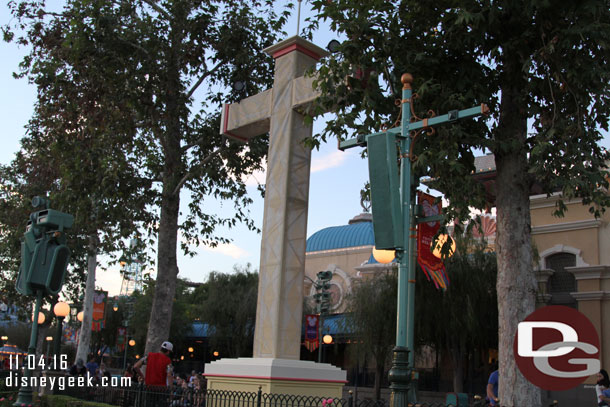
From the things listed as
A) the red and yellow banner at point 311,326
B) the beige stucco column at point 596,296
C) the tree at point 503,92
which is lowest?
the red and yellow banner at point 311,326

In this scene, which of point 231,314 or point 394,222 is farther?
point 231,314

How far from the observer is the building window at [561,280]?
81.4ft

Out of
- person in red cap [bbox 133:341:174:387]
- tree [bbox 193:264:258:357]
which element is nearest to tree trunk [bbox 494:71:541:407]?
person in red cap [bbox 133:341:174:387]

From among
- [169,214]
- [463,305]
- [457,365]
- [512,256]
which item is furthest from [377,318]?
[512,256]

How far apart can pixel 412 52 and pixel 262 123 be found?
3.21 metres

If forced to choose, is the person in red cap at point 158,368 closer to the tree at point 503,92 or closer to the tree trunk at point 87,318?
the tree at point 503,92

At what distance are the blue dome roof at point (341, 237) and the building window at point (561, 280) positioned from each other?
12307 millimetres

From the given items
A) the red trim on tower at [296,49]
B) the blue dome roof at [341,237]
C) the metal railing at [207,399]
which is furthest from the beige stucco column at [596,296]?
the red trim on tower at [296,49]

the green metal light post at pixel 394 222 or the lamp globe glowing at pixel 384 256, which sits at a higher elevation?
the lamp globe glowing at pixel 384 256

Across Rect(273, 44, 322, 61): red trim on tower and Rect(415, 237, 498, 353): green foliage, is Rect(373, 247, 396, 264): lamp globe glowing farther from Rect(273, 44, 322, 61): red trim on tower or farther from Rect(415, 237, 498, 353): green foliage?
Rect(415, 237, 498, 353): green foliage

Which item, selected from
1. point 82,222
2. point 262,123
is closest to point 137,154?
point 82,222

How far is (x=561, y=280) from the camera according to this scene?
82.9 feet

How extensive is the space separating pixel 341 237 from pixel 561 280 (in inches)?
614

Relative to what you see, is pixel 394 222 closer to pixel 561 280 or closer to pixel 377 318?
pixel 377 318
